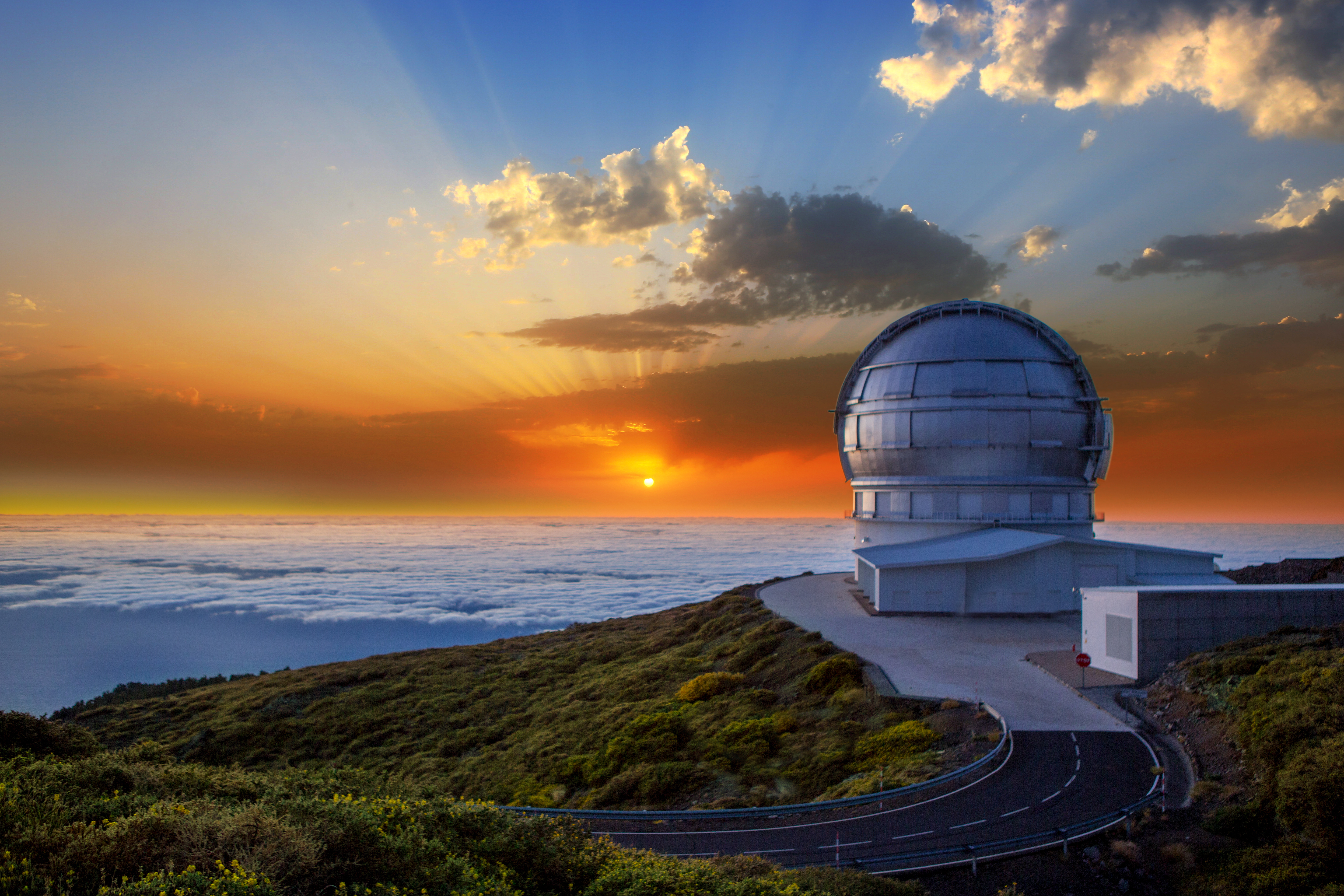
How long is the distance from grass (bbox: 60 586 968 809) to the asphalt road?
1.38 meters

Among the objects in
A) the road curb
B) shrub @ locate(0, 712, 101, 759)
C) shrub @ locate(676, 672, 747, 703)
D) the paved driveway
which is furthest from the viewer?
shrub @ locate(676, 672, 747, 703)

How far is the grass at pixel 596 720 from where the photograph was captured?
53.2ft

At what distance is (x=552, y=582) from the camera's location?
320ft

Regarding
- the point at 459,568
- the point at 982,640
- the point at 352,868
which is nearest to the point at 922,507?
the point at 982,640

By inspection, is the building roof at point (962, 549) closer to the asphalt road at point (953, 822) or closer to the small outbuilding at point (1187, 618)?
the small outbuilding at point (1187, 618)

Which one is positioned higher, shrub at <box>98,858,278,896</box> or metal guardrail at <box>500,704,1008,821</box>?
shrub at <box>98,858,278,896</box>

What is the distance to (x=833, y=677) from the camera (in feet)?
68.7

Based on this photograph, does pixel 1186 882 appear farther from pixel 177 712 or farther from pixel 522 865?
pixel 177 712

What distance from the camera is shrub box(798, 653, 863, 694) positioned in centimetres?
2047

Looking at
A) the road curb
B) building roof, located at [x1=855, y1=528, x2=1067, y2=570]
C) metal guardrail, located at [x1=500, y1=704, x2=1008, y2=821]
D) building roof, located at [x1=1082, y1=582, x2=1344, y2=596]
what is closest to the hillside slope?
metal guardrail, located at [x1=500, y1=704, x2=1008, y2=821]

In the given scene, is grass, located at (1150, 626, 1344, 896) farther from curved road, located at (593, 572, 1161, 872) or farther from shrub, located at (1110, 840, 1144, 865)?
curved road, located at (593, 572, 1161, 872)

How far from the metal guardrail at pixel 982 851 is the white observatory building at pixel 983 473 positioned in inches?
734

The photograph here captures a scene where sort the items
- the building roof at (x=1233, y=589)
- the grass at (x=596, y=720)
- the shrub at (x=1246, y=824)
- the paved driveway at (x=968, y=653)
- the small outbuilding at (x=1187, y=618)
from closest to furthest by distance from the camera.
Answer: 1. the shrub at (x=1246, y=824)
2. the grass at (x=596, y=720)
3. the paved driveway at (x=968, y=653)
4. the small outbuilding at (x=1187, y=618)
5. the building roof at (x=1233, y=589)

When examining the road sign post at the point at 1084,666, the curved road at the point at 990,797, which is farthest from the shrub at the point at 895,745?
the road sign post at the point at 1084,666
